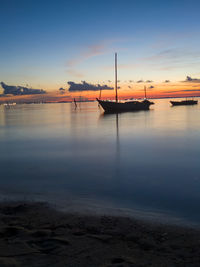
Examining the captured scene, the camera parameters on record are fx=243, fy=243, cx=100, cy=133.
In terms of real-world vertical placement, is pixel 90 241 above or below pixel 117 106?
below

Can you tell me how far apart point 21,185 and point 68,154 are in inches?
191

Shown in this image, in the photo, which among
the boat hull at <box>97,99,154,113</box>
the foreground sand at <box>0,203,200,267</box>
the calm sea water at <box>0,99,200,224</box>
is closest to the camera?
the foreground sand at <box>0,203,200,267</box>

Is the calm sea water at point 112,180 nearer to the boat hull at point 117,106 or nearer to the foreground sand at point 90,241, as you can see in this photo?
the foreground sand at point 90,241

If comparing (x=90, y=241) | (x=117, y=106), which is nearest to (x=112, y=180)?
(x=90, y=241)

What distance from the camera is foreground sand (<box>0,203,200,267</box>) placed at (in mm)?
2939

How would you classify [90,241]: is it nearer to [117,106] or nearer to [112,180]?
[112,180]

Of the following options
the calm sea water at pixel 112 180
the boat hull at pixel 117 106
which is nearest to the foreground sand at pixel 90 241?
the calm sea water at pixel 112 180

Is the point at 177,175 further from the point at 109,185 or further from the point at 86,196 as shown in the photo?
the point at 86,196

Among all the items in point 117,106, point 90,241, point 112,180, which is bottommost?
point 112,180

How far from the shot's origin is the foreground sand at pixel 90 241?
2939 mm

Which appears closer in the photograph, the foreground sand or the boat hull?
the foreground sand

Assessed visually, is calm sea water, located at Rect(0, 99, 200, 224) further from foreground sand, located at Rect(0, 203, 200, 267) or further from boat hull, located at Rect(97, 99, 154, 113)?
boat hull, located at Rect(97, 99, 154, 113)

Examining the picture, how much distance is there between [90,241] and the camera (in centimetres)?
343

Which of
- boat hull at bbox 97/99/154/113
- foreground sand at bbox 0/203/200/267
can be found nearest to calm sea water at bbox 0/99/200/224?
foreground sand at bbox 0/203/200/267
